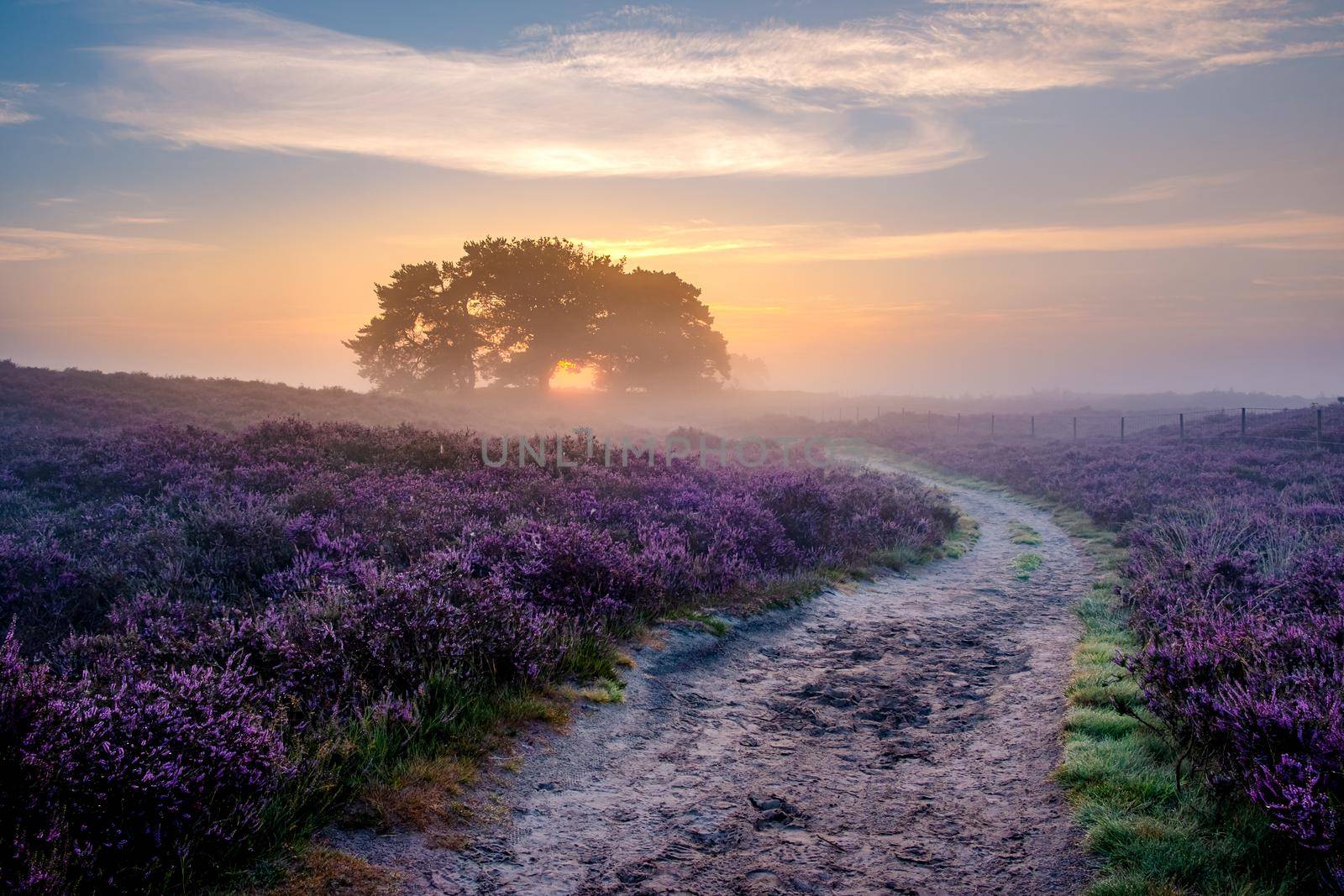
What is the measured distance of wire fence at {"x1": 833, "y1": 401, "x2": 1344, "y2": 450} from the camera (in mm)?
29828

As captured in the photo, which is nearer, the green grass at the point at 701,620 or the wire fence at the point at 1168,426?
the green grass at the point at 701,620

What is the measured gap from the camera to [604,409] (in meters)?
54.1

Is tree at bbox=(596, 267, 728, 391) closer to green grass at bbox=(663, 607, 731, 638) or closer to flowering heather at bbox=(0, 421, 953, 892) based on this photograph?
flowering heather at bbox=(0, 421, 953, 892)

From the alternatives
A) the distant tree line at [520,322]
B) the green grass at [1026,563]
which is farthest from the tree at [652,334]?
the green grass at [1026,563]

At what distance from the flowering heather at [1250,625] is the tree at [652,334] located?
1507 inches

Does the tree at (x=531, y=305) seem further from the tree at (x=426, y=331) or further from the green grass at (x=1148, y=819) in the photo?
the green grass at (x=1148, y=819)

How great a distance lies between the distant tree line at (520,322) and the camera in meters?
50.1

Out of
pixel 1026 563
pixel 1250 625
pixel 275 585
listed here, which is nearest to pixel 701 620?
pixel 275 585

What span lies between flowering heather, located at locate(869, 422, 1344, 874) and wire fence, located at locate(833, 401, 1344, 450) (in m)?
8.51

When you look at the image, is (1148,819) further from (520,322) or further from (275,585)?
(520,322)

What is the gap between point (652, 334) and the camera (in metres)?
57.7

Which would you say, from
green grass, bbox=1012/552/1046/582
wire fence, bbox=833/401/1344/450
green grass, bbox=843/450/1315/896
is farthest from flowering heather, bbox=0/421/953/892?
wire fence, bbox=833/401/1344/450

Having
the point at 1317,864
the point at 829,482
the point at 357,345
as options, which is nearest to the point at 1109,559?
the point at 829,482

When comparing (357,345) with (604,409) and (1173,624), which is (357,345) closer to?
(604,409)
